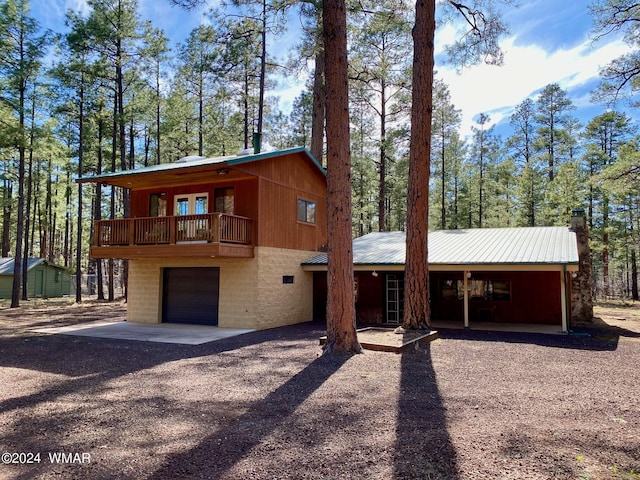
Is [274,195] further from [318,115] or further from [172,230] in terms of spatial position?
[318,115]

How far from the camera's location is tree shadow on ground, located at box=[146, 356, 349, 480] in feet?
10.5

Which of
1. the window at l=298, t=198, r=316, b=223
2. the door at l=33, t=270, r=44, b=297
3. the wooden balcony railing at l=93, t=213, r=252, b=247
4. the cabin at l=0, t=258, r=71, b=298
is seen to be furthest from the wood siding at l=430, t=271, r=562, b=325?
the door at l=33, t=270, r=44, b=297

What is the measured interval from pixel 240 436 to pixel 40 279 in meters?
30.0

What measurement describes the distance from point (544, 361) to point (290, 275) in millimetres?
7989

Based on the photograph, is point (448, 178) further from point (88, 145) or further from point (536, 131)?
point (88, 145)

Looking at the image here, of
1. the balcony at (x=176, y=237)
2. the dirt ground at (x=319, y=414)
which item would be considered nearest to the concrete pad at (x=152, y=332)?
the dirt ground at (x=319, y=414)

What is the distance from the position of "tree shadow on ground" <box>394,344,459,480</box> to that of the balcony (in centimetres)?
663

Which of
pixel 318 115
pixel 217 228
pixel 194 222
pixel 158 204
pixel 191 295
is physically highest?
pixel 318 115

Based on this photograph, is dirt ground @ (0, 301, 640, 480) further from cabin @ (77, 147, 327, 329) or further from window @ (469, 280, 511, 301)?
window @ (469, 280, 511, 301)

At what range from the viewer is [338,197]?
26.4 ft

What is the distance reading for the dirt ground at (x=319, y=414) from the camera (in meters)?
3.26

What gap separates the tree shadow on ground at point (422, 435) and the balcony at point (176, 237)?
21.8 ft

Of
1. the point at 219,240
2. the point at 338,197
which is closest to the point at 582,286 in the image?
the point at 338,197

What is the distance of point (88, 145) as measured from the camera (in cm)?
2211
